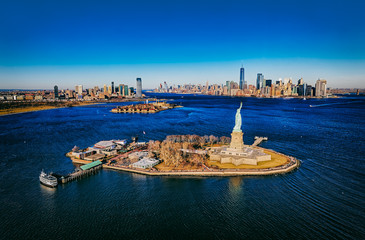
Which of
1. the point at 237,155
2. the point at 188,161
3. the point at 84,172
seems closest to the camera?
the point at 84,172

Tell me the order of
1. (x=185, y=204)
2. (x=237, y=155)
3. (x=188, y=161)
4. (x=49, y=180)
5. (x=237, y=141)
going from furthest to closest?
(x=237, y=141)
(x=188, y=161)
(x=237, y=155)
(x=49, y=180)
(x=185, y=204)

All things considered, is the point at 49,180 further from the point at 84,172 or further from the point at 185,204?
the point at 185,204

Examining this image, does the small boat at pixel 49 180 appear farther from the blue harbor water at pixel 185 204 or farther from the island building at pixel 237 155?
the island building at pixel 237 155

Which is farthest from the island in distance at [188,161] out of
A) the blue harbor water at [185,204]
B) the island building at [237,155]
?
the blue harbor water at [185,204]

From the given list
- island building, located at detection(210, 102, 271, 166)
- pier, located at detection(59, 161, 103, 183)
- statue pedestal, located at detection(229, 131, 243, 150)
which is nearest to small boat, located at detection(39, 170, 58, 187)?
pier, located at detection(59, 161, 103, 183)

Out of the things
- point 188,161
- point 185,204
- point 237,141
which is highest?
point 237,141

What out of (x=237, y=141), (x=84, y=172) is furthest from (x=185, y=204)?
(x=84, y=172)

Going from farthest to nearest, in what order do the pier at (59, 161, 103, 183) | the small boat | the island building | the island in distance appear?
the island building < the island in distance < the pier at (59, 161, 103, 183) < the small boat

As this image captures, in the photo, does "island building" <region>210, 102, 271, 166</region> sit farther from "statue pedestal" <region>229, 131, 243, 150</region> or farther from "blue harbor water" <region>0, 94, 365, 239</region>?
"blue harbor water" <region>0, 94, 365, 239</region>

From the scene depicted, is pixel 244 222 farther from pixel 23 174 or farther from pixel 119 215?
pixel 23 174
